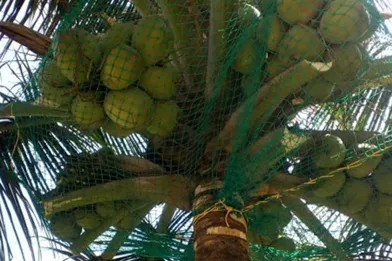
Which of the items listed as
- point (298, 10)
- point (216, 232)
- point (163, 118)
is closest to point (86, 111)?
point (163, 118)

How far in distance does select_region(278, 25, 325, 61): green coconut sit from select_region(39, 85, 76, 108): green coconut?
0.79 metres

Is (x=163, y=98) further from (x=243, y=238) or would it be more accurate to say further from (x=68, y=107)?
(x=243, y=238)

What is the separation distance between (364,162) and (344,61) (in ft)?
1.32

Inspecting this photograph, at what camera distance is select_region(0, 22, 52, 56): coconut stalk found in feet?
10.0

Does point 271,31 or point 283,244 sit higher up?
point 271,31

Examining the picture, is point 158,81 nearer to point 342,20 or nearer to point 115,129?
point 115,129

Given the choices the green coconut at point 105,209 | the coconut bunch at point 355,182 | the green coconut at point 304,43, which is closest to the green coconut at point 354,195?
the coconut bunch at point 355,182

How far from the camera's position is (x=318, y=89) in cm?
264

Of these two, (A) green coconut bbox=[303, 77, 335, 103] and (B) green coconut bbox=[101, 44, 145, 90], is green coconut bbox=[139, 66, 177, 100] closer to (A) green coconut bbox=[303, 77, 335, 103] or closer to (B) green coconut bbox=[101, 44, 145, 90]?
(B) green coconut bbox=[101, 44, 145, 90]

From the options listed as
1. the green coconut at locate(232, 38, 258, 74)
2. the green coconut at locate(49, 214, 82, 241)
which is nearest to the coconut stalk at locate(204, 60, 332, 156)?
the green coconut at locate(232, 38, 258, 74)

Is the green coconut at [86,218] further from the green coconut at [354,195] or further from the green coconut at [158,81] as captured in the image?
the green coconut at [354,195]

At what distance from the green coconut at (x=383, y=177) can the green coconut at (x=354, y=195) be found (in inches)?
1.5

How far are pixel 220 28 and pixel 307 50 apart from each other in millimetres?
335

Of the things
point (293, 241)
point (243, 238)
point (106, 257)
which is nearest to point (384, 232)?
point (293, 241)
